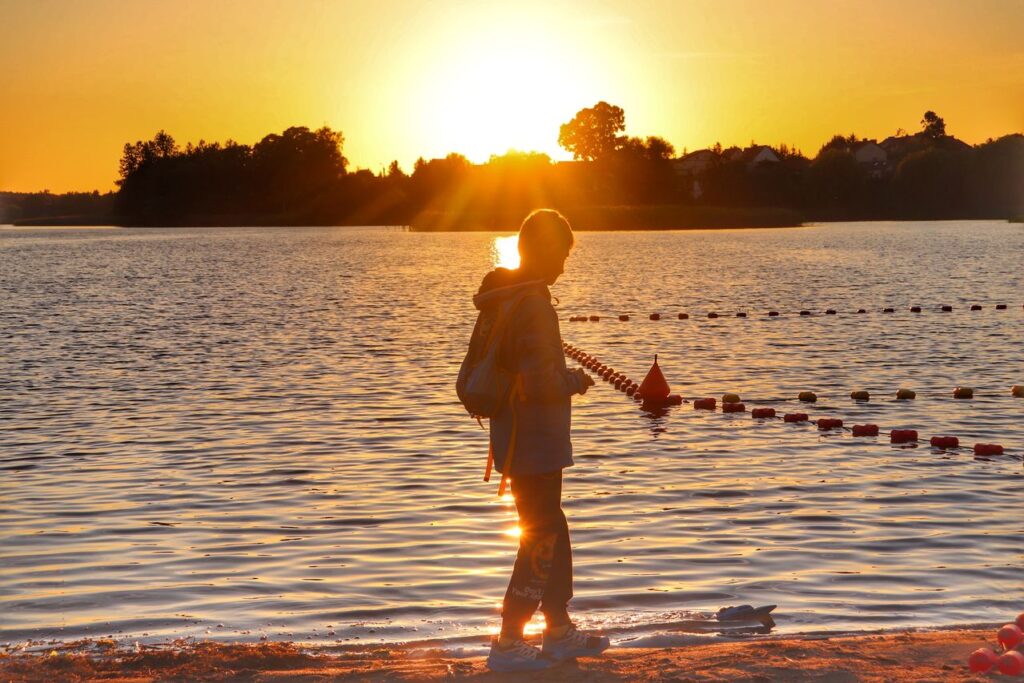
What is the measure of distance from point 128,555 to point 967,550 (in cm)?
658

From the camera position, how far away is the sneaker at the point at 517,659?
7.49 m

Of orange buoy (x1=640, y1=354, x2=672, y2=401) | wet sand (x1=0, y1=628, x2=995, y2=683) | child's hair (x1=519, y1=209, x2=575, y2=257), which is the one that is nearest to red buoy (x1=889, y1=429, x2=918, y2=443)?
orange buoy (x1=640, y1=354, x2=672, y2=401)

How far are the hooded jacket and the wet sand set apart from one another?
45.0 inches

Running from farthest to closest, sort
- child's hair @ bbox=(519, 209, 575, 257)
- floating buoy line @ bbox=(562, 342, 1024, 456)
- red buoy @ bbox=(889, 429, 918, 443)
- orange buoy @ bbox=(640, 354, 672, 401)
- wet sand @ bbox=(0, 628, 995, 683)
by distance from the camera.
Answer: orange buoy @ bbox=(640, 354, 672, 401) → red buoy @ bbox=(889, 429, 918, 443) → floating buoy line @ bbox=(562, 342, 1024, 456) → child's hair @ bbox=(519, 209, 575, 257) → wet sand @ bbox=(0, 628, 995, 683)

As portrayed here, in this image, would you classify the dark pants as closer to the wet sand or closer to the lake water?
the wet sand

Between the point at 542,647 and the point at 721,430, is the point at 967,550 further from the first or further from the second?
the point at 721,430

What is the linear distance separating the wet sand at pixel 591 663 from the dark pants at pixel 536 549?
339mm

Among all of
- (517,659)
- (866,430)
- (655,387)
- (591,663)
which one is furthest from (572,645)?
(655,387)

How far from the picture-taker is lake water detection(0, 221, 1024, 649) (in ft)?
30.5

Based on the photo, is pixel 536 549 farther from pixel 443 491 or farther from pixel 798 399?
pixel 798 399

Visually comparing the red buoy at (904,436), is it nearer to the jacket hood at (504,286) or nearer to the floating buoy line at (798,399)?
the floating buoy line at (798,399)

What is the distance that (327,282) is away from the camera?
63.6 metres

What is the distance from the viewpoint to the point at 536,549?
25.1 ft

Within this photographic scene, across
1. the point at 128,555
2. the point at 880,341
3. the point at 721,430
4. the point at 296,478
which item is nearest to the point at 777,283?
the point at 880,341
